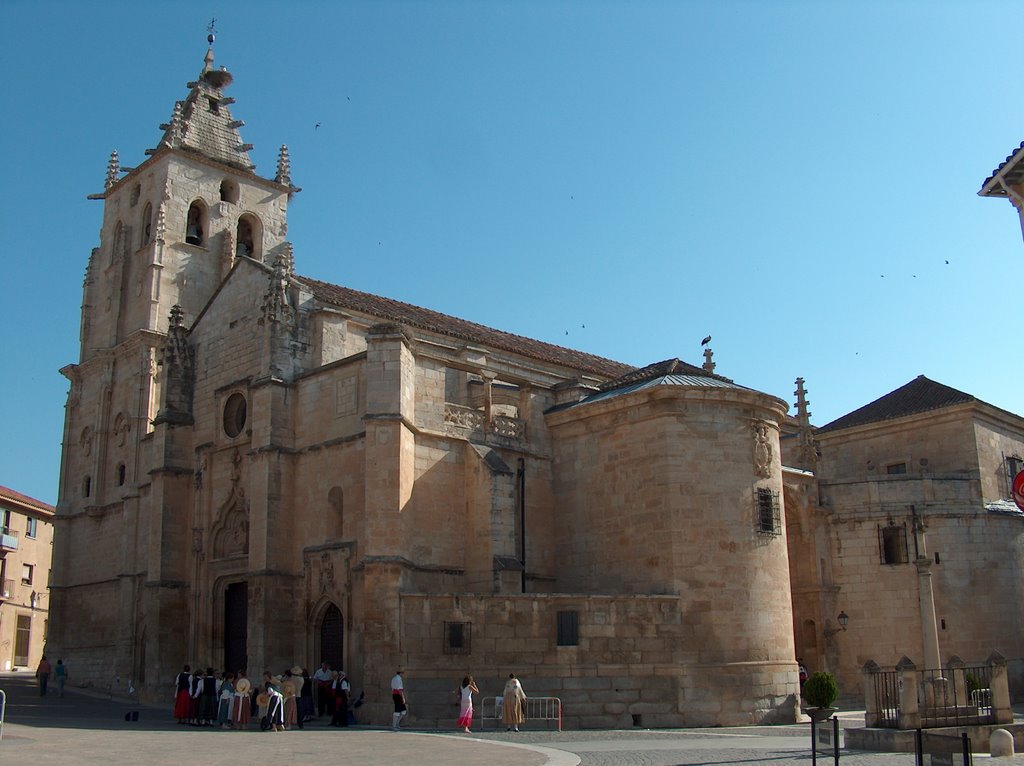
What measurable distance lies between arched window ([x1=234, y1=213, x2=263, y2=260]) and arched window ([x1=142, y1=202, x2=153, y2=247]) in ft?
12.4

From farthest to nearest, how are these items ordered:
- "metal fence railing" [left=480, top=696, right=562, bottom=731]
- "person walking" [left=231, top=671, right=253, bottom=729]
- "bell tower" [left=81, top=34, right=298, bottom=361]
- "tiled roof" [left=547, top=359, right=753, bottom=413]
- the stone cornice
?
"bell tower" [left=81, top=34, right=298, bottom=361], "tiled roof" [left=547, top=359, right=753, bottom=413], the stone cornice, "metal fence railing" [left=480, top=696, right=562, bottom=731], "person walking" [left=231, top=671, right=253, bottom=729]

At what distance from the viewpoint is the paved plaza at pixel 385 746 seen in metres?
14.6

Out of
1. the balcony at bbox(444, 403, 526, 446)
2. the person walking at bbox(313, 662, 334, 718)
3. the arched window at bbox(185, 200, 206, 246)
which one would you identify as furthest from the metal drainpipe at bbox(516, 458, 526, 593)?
the arched window at bbox(185, 200, 206, 246)

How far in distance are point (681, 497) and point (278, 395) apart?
1066cm

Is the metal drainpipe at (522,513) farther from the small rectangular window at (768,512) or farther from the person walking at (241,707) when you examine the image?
the person walking at (241,707)

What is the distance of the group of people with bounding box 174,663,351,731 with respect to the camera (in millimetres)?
20859

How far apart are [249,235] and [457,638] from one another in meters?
29.3

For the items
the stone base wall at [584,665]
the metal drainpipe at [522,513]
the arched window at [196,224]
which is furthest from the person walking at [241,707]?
the arched window at [196,224]

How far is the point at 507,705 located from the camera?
20.7m

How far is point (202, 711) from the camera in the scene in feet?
71.9

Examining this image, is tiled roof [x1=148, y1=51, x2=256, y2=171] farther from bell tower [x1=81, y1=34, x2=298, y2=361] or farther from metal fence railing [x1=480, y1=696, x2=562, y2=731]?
metal fence railing [x1=480, y1=696, x2=562, y2=731]

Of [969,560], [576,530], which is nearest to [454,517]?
[576,530]

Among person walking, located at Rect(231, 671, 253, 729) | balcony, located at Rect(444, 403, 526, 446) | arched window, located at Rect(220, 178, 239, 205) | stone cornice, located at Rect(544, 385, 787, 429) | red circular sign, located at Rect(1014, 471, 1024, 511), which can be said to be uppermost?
arched window, located at Rect(220, 178, 239, 205)

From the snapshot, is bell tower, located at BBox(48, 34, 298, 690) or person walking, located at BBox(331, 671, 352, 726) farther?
bell tower, located at BBox(48, 34, 298, 690)
